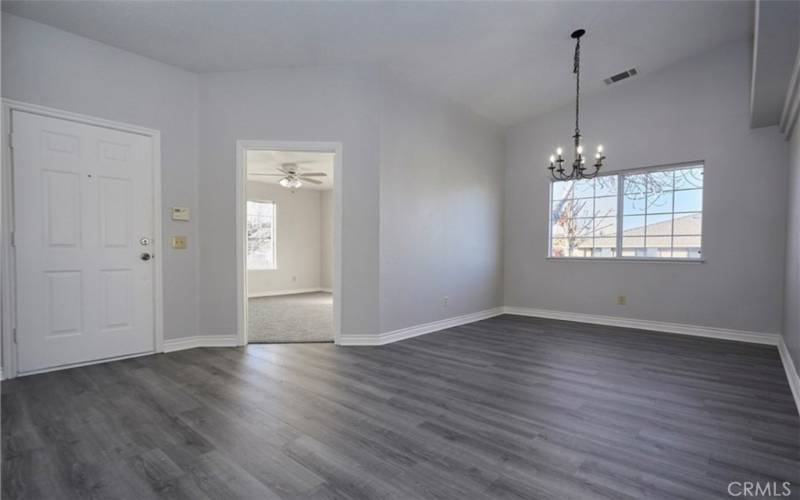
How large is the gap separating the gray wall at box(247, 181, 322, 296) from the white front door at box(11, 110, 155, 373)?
4910mm

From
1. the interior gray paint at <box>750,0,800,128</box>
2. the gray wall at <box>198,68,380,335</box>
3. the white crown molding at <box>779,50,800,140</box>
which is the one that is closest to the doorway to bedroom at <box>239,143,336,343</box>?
the gray wall at <box>198,68,380,335</box>

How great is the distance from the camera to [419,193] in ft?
15.9

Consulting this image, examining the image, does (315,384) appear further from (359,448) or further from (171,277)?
(171,277)

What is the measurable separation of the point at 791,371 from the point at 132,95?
20.6 ft

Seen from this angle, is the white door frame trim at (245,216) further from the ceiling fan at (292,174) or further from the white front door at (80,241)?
the ceiling fan at (292,174)

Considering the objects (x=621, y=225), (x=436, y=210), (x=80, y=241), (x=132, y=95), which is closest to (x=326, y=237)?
(x=436, y=210)

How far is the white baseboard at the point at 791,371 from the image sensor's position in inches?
107

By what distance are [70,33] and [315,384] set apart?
3624mm

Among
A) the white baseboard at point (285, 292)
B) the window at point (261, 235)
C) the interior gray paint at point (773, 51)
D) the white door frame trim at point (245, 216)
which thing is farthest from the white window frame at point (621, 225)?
the window at point (261, 235)

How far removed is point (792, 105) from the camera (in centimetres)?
348

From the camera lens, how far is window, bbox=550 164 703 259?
16.5 ft

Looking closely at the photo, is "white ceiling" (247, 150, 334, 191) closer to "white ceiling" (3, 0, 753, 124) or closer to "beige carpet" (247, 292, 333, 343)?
"white ceiling" (3, 0, 753, 124)

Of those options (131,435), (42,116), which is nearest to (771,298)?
(131,435)

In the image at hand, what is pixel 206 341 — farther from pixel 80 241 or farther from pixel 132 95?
pixel 132 95
